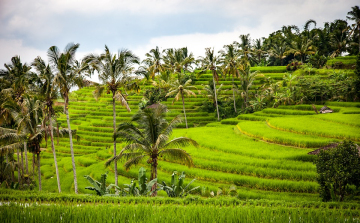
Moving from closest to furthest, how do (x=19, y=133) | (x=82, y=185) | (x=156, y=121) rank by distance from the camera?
(x=156, y=121) < (x=19, y=133) < (x=82, y=185)

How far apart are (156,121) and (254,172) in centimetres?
595

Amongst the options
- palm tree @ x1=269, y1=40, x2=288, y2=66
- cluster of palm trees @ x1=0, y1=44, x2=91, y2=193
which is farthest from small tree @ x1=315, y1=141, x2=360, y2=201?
palm tree @ x1=269, y1=40, x2=288, y2=66

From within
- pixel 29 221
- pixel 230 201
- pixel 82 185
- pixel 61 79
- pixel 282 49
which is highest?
pixel 282 49

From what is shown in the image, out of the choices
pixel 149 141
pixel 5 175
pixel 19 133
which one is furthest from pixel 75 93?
pixel 149 141

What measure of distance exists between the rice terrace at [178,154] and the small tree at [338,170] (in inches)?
1.5

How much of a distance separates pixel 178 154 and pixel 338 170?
6497 millimetres

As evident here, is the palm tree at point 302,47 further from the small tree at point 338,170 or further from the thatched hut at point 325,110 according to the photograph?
the small tree at point 338,170

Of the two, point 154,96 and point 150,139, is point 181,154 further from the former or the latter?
point 154,96

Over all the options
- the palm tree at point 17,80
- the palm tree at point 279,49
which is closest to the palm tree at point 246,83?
the palm tree at point 279,49

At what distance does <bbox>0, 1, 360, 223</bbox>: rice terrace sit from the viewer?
7.01 m

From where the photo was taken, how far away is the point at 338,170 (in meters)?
10.3

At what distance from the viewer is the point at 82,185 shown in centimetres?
1905

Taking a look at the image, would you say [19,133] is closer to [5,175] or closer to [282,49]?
[5,175]

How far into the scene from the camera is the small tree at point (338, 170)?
10.2 metres
